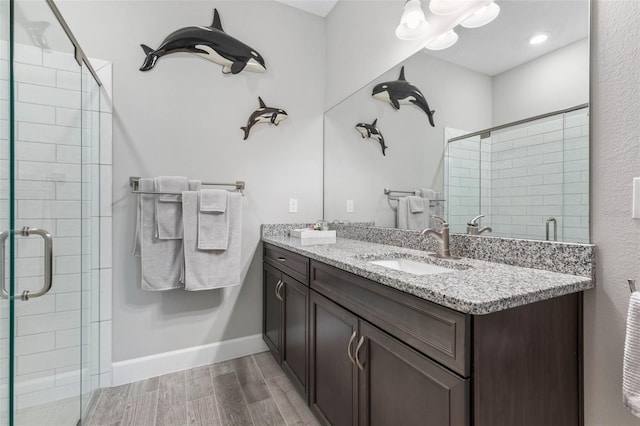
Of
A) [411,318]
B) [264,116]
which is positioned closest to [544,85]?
[411,318]

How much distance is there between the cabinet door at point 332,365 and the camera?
1.18 metres

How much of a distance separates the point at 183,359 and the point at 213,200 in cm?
111

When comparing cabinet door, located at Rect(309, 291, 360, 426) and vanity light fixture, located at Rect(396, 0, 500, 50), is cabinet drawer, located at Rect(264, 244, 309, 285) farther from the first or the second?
vanity light fixture, located at Rect(396, 0, 500, 50)

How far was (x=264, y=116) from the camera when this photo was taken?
2295 millimetres

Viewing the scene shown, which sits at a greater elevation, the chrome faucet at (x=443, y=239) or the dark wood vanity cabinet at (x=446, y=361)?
the chrome faucet at (x=443, y=239)

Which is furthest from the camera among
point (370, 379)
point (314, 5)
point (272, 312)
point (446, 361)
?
point (314, 5)

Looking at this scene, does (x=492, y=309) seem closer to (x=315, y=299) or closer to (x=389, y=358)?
(x=389, y=358)

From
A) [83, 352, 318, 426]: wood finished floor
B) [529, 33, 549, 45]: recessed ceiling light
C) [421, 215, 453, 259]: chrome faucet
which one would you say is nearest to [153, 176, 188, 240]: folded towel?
[83, 352, 318, 426]: wood finished floor

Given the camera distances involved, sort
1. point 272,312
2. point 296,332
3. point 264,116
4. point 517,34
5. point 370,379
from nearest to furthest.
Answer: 1. point 370,379
2. point 517,34
3. point 296,332
4. point 272,312
5. point 264,116

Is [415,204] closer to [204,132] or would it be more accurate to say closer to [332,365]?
[332,365]

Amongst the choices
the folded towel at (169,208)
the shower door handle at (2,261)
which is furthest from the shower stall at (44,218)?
the folded towel at (169,208)

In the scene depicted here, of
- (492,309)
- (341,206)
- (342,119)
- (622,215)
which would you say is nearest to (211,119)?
(342,119)

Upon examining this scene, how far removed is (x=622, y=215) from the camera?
2.97ft

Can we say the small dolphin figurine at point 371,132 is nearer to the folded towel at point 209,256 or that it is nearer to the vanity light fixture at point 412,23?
the vanity light fixture at point 412,23
